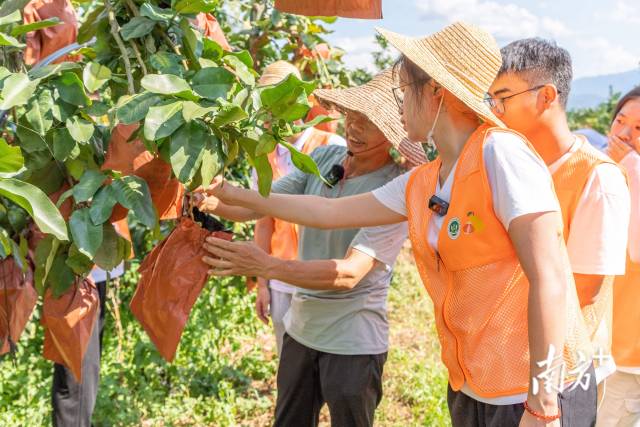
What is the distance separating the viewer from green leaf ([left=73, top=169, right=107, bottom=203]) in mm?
1447

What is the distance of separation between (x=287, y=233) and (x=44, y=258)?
4.82 feet

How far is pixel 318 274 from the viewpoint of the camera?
2.13m

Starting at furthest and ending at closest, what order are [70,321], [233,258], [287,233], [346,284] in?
[287,233] < [346,284] < [233,258] < [70,321]

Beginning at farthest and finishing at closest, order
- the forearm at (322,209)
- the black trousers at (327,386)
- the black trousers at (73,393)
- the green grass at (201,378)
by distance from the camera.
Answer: the green grass at (201,378) < the black trousers at (73,393) < the black trousers at (327,386) < the forearm at (322,209)

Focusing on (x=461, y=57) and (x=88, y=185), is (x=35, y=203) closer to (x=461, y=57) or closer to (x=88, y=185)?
(x=88, y=185)

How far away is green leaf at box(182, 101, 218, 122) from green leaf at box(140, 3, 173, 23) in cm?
28

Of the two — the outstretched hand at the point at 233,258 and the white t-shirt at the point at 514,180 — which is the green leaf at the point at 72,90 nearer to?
the outstretched hand at the point at 233,258

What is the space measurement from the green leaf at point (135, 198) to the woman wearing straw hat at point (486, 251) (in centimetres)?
63

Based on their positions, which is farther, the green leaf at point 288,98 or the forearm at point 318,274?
the forearm at point 318,274

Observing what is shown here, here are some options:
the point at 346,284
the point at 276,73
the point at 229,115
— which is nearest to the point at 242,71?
the point at 229,115

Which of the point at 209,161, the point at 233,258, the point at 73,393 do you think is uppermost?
the point at 209,161

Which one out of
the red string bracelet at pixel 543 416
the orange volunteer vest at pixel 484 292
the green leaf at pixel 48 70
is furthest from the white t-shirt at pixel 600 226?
the green leaf at pixel 48 70

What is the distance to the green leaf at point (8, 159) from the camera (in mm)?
1194

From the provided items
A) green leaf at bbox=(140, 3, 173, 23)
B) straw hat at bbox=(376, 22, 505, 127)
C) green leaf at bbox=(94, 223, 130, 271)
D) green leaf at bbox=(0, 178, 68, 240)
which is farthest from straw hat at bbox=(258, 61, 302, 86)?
green leaf at bbox=(0, 178, 68, 240)
